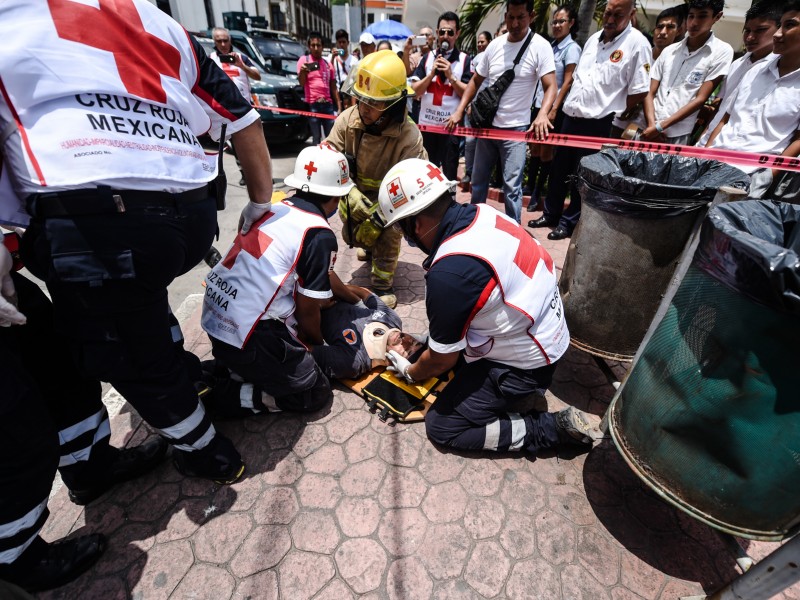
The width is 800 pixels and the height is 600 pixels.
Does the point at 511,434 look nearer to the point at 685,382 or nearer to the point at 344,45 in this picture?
the point at 685,382

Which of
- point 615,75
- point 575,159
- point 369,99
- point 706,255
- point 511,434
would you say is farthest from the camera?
point 575,159

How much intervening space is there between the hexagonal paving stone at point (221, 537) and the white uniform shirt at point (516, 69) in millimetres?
4048

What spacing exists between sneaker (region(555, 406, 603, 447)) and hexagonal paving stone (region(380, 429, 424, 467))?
2.50 ft

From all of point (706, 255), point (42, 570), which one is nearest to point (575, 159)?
point (706, 255)

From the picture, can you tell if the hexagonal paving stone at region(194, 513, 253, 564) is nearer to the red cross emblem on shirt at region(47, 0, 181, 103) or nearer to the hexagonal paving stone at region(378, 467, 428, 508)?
the hexagonal paving stone at region(378, 467, 428, 508)

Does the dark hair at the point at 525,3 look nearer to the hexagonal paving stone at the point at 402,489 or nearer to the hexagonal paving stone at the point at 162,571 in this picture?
the hexagonal paving stone at the point at 402,489

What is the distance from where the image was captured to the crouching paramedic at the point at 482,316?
71.6 inches

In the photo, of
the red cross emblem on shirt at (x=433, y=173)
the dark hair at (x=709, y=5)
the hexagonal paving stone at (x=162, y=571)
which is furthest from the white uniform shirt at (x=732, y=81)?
the hexagonal paving stone at (x=162, y=571)

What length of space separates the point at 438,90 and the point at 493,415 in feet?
14.1

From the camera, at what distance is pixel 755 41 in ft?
10.7

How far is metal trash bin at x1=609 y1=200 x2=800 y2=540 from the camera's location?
47.2 inches

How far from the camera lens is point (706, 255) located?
1.41 metres

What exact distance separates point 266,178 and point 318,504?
161 centimetres

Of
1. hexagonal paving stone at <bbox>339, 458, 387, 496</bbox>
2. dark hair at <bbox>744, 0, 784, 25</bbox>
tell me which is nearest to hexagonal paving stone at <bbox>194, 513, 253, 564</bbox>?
hexagonal paving stone at <bbox>339, 458, 387, 496</bbox>
